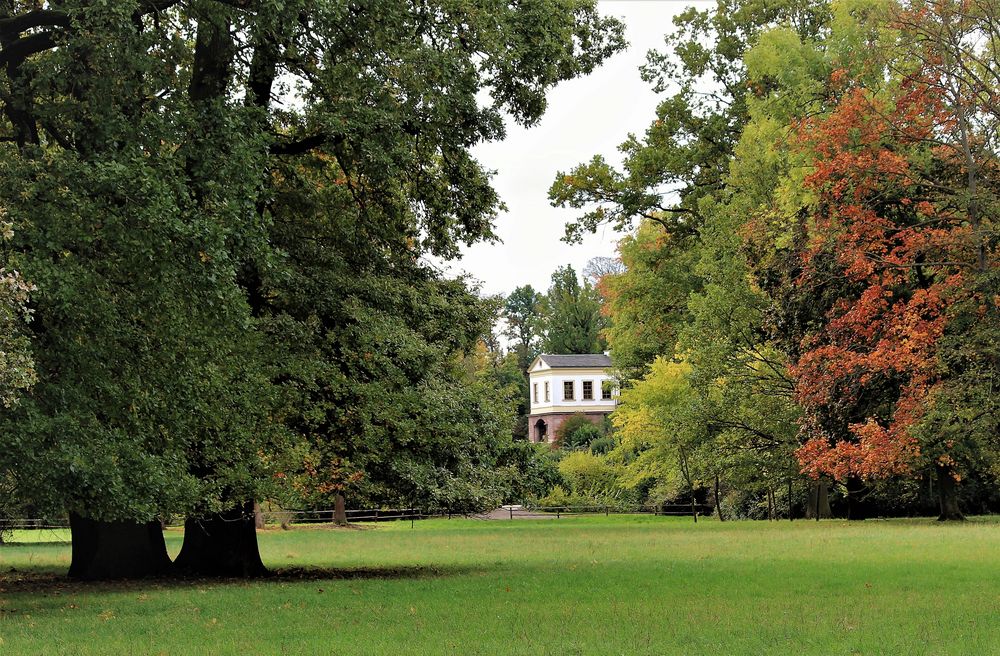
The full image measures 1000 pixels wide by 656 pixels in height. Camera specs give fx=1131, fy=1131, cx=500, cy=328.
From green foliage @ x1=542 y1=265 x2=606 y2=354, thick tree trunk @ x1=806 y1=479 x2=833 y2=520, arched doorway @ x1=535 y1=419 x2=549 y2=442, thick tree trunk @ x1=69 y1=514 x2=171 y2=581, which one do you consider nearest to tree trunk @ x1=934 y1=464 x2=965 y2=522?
thick tree trunk @ x1=806 y1=479 x2=833 y2=520

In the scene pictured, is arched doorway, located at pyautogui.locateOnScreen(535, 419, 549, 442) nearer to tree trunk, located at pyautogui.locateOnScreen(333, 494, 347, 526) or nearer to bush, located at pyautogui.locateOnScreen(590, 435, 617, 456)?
bush, located at pyautogui.locateOnScreen(590, 435, 617, 456)

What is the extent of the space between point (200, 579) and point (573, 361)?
68.0 meters

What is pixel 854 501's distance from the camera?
1638 inches

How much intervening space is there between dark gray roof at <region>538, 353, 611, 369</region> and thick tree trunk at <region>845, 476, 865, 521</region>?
43.8m

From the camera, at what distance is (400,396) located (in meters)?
18.0

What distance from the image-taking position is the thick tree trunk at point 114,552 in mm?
19656

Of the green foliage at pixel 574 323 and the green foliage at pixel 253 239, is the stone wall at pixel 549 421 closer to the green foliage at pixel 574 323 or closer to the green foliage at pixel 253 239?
the green foliage at pixel 574 323

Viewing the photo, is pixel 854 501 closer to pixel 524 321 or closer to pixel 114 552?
pixel 114 552

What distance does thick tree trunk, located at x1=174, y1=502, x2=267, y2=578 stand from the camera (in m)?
20.0

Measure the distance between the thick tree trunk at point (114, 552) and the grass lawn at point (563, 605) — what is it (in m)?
0.67

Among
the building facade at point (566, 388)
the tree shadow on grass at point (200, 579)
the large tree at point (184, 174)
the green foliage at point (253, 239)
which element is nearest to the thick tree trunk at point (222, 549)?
the tree shadow on grass at point (200, 579)

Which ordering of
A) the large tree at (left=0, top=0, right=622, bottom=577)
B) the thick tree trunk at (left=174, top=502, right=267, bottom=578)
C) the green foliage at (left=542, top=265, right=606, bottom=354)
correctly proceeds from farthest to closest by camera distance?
the green foliage at (left=542, top=265, right=606, bottom=354)
the thick tree trunk at (left=174, top=502, right=267, bottom=578)
the large tree at (left=0, top=0, right=622, bottom=577)

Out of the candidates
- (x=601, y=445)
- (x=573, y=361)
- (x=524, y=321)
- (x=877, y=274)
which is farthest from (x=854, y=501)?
(x=524, y=321)

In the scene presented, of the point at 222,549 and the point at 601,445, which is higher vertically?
the point at 601,445
